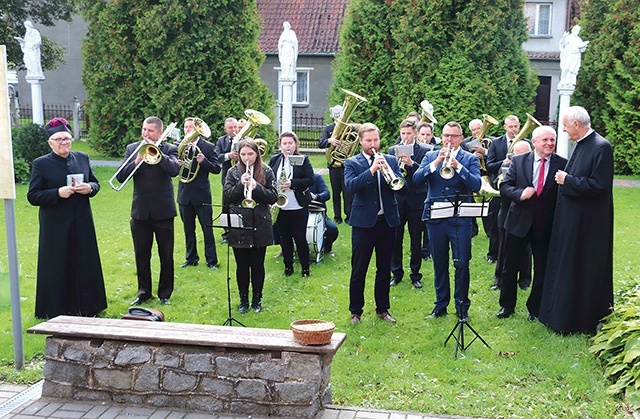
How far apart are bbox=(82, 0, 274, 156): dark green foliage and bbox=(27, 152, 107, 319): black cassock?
13108 mm

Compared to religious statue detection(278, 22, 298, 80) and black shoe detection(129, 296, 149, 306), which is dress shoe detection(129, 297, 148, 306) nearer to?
black shoe detection(129, 296, 149, 306)

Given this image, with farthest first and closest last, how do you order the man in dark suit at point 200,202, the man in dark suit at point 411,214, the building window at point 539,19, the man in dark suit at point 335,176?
the building window at point 539,19 → the man in dark suit at point 335,176 → the man in dark suit at point 200,202 → the man in dark suit at point 411,214

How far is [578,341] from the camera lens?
23.2 feet

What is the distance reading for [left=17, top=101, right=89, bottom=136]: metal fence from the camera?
89.5 ft

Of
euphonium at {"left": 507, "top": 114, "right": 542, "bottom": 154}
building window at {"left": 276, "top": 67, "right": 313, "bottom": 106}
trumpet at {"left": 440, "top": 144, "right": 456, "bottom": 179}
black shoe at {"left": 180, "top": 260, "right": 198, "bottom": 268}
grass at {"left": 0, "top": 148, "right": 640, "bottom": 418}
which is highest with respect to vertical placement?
building window at {"left": 276, "top": 67, "right": 313, "bottom": 106}

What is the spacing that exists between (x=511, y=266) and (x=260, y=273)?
2859 mm

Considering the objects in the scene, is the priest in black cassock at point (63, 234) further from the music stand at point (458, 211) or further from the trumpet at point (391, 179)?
the music stand at point (458, 211)

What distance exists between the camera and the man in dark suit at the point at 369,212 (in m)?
7.58

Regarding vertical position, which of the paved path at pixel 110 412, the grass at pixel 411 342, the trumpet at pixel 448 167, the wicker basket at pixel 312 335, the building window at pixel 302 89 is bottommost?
the paved path at pixel 110 412

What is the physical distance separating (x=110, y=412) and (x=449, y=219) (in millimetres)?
4036

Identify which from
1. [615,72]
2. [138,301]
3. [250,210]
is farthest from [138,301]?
[615,72]

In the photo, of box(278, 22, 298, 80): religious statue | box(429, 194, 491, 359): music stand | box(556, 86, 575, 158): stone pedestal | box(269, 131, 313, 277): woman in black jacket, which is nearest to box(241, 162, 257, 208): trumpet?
box(269, 131, 313, 277): woman in black jacket

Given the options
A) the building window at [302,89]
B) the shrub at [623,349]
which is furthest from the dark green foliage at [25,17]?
the shrub at [623,349]

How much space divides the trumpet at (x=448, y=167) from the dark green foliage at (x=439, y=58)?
12081 mm
